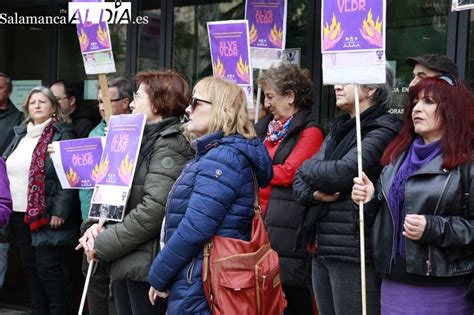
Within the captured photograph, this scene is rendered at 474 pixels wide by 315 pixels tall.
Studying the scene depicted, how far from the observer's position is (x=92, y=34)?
17.4 ft

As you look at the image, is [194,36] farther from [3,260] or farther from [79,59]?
[3,260]

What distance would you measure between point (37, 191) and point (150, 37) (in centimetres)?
189

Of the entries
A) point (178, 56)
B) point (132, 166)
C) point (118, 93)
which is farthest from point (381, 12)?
point (178, 56)

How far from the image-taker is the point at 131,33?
715cm

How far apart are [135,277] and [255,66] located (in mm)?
1901

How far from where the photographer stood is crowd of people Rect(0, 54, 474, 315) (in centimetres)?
362

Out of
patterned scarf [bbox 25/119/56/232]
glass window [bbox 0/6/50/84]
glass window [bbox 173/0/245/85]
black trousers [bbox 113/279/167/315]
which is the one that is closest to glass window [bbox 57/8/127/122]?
glass window [bbox 0/6/50/84]

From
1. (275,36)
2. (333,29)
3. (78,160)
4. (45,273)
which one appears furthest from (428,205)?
(45,273)

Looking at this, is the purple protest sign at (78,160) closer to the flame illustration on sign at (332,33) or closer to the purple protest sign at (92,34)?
the purple protest sign at (92,34)

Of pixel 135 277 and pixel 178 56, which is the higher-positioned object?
pixel 178 56

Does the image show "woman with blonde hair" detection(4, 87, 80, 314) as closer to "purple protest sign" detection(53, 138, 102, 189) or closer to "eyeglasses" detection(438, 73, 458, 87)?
"purple protest sign" detection(53, 138, 102, 189)

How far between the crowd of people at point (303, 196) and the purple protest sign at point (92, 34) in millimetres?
438

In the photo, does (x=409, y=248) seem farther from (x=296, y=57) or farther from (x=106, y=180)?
(x=296, y=57)

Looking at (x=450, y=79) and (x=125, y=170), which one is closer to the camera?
(x=450, y=79)
